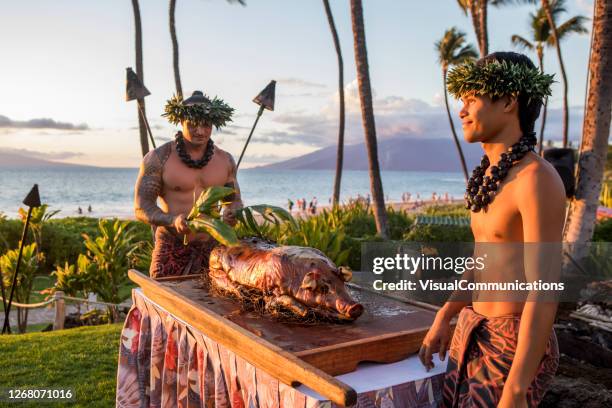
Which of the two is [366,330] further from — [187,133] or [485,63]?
[187,133]

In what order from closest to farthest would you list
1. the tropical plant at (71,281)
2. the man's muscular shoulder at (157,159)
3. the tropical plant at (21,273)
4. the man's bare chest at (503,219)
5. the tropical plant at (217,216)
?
the man's bare chest at (503,219) < the tropical plant at (217,216) < the man's muscular shoulder at (157,159) < the tropical plant at (71,281) < the tropical plant at (21,273)

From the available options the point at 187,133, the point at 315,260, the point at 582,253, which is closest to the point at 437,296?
the point at 582,253

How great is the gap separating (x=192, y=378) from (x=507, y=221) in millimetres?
1495

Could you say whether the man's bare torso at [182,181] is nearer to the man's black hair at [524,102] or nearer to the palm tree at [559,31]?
the man's black hair at [524,102]

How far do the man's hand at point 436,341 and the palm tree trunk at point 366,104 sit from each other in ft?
26.4

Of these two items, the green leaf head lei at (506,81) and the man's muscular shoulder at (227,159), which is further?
the man's muscular shoulder at (227,159)

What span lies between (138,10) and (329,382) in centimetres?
1428

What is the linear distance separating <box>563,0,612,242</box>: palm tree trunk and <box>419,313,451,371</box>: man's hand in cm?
522

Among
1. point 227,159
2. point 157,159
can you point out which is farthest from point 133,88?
point 227,159

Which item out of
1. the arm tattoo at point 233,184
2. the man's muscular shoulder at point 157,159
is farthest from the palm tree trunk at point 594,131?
the man's muscular shoulder at point 157,159

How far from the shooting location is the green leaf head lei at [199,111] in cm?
306

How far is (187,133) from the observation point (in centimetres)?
317

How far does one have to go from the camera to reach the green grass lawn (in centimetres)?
410

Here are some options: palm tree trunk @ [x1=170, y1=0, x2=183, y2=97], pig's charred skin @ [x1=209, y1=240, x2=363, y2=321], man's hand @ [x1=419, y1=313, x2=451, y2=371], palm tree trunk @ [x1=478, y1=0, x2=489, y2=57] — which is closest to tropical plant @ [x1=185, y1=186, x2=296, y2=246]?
pig's charred skin @ [x1=209, y1=240, x2=363, y2=321]
